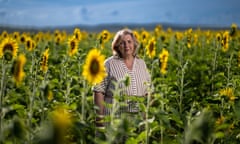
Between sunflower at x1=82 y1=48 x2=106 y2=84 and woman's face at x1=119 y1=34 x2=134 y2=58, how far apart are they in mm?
1365

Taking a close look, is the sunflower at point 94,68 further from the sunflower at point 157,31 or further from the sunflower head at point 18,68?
the sunflower at point 157,31

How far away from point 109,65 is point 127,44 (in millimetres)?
261

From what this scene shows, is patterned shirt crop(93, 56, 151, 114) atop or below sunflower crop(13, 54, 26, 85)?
below

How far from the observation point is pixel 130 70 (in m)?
4.66

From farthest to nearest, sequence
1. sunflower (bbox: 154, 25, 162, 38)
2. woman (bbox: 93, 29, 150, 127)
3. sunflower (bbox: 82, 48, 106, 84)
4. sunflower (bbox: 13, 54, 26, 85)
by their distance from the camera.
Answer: sunflower (bbox: 154, 25, 162, 38), woman (bbox: 93, 29, 150, 127), sunflower (bbox: 82, 48, 106, 84), sunflower (bbox: 13, 54, 26, 85)

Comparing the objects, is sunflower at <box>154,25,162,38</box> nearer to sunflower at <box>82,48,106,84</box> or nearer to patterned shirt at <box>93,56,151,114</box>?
patterned shirt at <box>93,56,151,114</box>

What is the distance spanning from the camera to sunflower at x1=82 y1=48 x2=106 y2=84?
3186 mm

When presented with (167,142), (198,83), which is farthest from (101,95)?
(198,83)

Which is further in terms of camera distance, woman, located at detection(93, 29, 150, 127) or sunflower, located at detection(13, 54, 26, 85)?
woman, located at detection(93, 29, 150, 127)

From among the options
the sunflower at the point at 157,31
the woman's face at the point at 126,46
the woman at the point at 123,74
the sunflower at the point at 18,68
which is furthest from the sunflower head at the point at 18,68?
the sunflower at the point at 157,31

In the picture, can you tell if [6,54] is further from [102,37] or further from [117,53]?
[102,37]

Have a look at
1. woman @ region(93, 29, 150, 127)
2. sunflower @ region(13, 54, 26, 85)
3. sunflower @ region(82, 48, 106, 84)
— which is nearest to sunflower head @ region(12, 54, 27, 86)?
sunflower @ region(13, 54, 26, 85)

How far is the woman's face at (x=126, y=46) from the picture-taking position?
458 centimetres

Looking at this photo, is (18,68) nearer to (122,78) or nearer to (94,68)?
(94,68)
